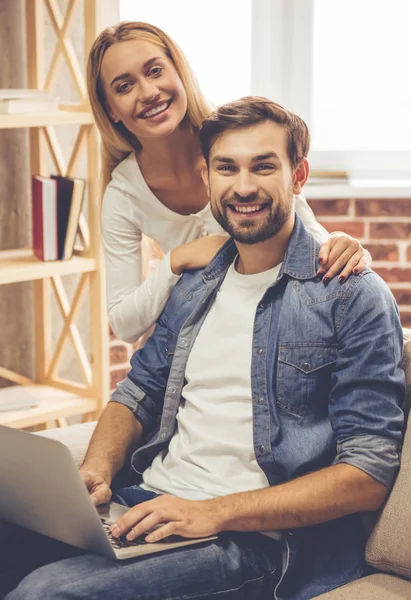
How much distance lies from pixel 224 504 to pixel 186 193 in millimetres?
923

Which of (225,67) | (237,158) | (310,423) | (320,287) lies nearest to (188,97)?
(237,158)

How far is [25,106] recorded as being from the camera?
8.23 ft

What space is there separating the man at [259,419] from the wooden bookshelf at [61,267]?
846 mm

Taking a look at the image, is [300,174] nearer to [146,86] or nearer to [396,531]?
[146,86]

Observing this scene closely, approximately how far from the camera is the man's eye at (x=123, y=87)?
2.10 m

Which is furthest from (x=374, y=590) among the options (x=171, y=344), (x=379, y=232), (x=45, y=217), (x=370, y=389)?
(x=379, y=232)

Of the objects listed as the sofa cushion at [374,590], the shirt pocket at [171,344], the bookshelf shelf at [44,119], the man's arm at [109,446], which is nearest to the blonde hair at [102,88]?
the bookshelf shelf at [44,119]

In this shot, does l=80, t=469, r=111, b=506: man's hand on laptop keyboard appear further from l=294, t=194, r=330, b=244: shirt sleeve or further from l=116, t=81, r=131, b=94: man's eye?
l=116, t=81, r=131, b=94: man's eye

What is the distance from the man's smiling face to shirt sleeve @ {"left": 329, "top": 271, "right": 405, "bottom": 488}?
229 millimetres

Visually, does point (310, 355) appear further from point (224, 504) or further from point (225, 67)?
point (225, 67)

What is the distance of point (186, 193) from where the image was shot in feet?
7.43

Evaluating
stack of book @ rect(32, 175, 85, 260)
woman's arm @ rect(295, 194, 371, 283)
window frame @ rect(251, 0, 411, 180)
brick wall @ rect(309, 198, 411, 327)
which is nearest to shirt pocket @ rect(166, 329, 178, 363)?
woman's arm @ rect(295, 194, 371, 283)

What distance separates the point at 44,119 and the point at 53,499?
4.45 ft

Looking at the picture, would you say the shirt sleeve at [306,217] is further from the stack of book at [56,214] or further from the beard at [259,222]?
the stack of book at [56,214]
